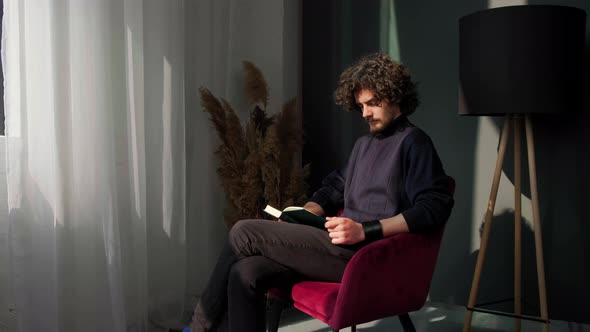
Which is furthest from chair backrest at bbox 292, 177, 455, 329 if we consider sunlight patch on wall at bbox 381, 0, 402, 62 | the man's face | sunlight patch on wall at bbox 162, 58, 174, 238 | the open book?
sunlight patch on wall at bbox 381, 0, 402, 62

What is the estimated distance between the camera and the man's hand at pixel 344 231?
5.69 feet

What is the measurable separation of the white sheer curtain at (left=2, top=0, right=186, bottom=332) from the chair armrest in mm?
974

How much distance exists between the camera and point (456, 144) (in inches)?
113

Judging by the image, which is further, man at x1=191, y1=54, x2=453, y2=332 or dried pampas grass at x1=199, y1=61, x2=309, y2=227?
dried pampas grass at x1=199, y1=61, x2=309, y2=227

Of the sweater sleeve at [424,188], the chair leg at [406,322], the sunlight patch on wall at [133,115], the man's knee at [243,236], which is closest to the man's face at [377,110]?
the sweater sleeve at [424,188]

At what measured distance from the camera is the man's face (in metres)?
2.02

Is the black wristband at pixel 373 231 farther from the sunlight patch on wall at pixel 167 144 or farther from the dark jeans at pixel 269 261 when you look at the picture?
the sunlight patch on wall at pixel 167 144

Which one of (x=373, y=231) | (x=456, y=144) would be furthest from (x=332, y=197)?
(x=456, y=144)

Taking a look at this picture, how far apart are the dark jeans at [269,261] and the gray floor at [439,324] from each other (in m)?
0.81

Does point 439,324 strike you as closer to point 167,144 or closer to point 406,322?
point 406,322

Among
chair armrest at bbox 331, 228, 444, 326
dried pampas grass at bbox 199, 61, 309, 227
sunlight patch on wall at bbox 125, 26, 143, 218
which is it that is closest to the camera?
chair armrest at bbox 331, 228, 444, 326

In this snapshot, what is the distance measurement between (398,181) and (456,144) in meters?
1.06

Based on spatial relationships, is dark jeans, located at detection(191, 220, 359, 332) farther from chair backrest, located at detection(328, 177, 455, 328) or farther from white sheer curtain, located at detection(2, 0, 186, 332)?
white sheer curtain, located at detection(2, 0, 186, 332)

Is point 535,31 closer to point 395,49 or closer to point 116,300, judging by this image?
point 395,49
